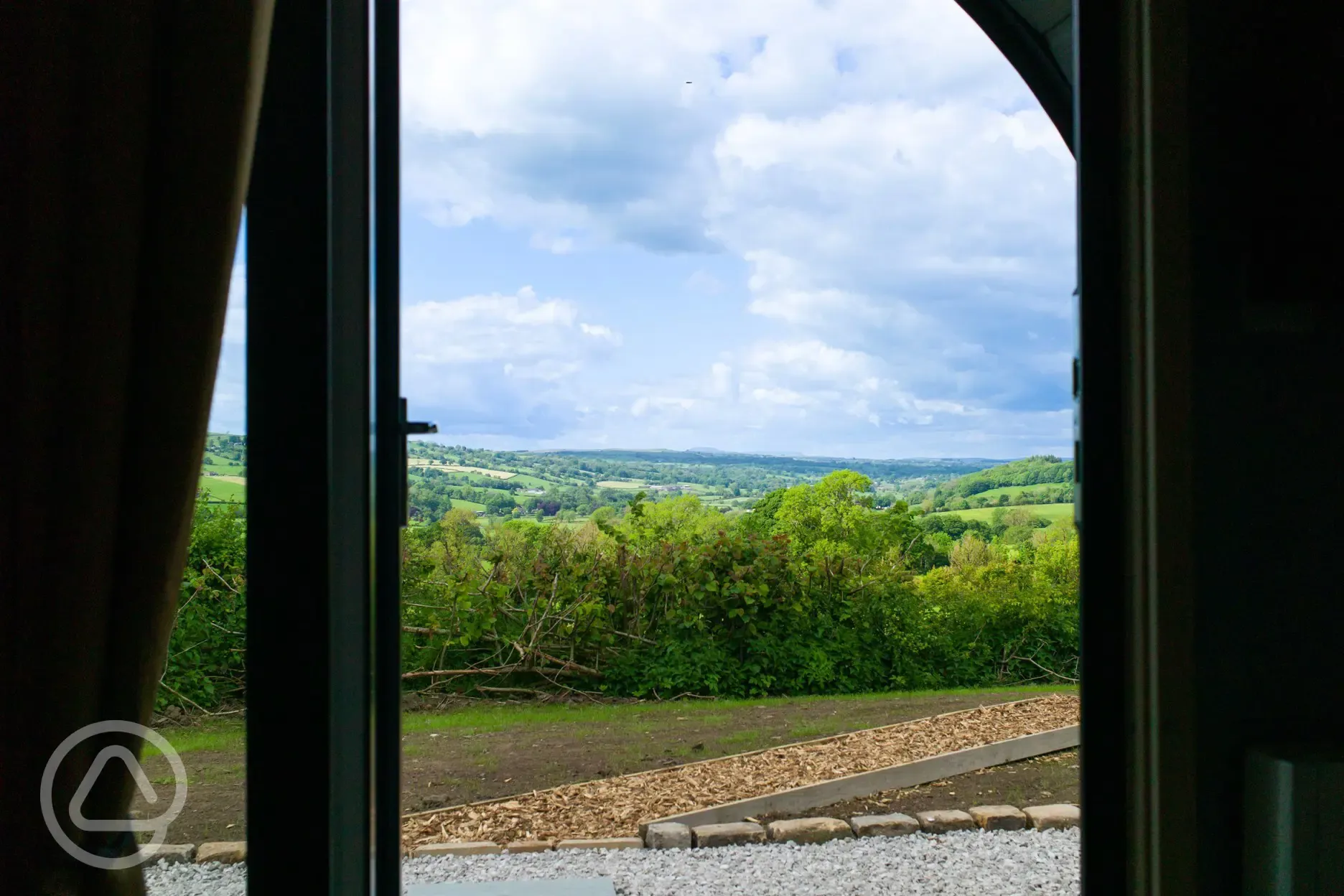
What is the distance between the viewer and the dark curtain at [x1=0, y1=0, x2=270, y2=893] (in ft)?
2.51

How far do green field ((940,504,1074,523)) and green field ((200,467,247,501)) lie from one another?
452cm

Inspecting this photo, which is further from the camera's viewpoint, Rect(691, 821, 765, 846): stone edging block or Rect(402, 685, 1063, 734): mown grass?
Rect(402, 685, 1063, 734): mown grass

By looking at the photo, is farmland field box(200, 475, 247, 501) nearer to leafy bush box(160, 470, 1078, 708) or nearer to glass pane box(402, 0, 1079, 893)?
glass pane box(402, 0, 1079, 893)

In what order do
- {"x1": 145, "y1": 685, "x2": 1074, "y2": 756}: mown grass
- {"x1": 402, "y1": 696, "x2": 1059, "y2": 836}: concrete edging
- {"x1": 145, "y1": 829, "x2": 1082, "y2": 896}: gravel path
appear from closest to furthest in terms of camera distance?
{"x1": 145, "y1": 829, "x2": 1082, "y2": 896}: gravel path → {"x1": 402, "y1": 696, "x2": 1059, "y2": 836}: concrete edging → {"x1": 145, "y1": 685, "x2": 1074, "y2": 756}: mown grass

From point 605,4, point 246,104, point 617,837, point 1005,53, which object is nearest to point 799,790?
point 617,837

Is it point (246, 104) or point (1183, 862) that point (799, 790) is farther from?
point (246, 104)

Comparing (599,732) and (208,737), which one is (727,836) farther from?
(208,737)

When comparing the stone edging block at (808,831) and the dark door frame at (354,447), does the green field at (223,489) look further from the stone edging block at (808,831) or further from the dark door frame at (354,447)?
the stone edging block at (808,831)

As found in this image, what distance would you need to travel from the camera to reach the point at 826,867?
2557 millimetres

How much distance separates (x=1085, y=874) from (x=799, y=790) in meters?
2.40

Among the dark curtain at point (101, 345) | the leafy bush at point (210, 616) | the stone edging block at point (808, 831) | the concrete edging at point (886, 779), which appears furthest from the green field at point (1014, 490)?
the dark curtain at point (101, 345)

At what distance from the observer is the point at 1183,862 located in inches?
33.1

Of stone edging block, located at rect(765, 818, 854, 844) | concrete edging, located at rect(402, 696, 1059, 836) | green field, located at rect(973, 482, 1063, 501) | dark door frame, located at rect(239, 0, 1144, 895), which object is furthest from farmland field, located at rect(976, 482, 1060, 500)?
dark door frame, located at rect(239, 0, 1144, 895)

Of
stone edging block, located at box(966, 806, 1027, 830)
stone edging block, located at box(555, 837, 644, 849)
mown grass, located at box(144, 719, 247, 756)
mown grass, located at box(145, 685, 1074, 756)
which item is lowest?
stone edging block, located at box(555, 837, 644, 849)
